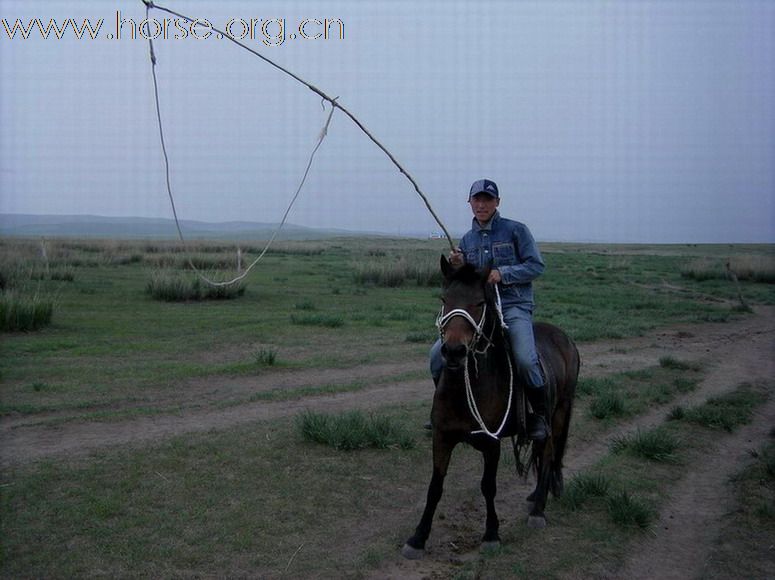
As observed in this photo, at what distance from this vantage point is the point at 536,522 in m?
5.29

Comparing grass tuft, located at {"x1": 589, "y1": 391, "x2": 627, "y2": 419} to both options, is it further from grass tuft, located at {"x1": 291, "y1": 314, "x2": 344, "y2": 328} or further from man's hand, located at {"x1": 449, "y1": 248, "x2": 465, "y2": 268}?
grass tuft, located at {"x1": 291, "y1": 314, "x2": 344, "y2": 328}

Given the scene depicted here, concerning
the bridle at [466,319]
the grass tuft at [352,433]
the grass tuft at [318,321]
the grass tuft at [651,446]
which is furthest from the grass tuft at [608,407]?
the grass tuft at [318,321]

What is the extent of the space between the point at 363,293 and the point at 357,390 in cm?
1353

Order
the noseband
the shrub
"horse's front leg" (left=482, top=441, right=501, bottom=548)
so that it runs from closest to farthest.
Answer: the noseband, "horse's front leg" (left=482, top=441, right=501, bottom=548), the shrub

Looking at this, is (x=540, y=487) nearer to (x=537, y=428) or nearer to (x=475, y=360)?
(x=537, y=428)

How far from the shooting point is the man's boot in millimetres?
5109

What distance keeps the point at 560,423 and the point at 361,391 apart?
420 centimetres

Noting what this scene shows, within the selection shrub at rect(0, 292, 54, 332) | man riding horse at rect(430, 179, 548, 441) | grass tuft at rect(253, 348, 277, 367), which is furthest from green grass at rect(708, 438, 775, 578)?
shrub at rect(0, 292, 54, 332)

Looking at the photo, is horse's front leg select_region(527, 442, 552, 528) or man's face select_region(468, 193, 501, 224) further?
horse's front leg select_region(527, 442, 552, 528)

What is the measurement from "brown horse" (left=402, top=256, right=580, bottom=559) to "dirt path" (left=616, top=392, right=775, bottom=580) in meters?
0.88

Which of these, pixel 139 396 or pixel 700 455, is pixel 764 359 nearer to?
pixel 700 455

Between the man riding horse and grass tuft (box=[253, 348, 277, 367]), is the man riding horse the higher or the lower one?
the higher one

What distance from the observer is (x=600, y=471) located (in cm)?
655

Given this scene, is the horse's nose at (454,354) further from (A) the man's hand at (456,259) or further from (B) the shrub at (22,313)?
(B) the shrub at (22,313)
